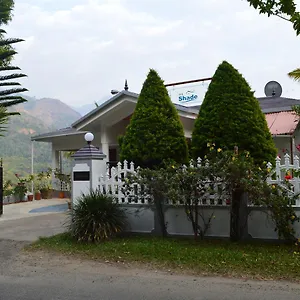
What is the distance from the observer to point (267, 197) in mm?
7016

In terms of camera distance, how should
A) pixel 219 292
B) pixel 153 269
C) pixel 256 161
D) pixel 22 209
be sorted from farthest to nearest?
1. pixel 22 209
2. pixel 256 161
3. pixel 153 269
4. pixel 219 292

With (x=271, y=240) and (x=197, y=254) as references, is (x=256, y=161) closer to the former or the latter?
(x=271, y=240)

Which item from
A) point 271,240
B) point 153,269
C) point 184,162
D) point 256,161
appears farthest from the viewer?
point 184,162

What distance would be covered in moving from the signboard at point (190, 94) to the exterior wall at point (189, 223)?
8923mm

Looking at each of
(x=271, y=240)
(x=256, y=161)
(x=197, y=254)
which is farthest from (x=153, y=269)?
(x=256, y=161)

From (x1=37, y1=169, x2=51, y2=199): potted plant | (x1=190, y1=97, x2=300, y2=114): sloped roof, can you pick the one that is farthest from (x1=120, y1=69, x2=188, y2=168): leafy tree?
(x1=37, y1=169, x2=51, y2=199): potted plant

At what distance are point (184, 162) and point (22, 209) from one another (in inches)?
324

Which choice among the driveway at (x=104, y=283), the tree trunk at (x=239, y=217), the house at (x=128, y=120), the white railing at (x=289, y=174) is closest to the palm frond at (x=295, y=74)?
the house at (x=128, y=120)

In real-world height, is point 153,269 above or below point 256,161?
below

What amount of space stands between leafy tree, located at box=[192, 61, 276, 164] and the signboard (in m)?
7.41

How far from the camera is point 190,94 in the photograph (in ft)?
55.2

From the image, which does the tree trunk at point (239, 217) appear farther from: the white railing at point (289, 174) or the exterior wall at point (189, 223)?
the white railing at point (289, 174)

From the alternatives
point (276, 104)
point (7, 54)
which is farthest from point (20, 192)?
point (276, 104)

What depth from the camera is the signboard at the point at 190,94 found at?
16469 mm
